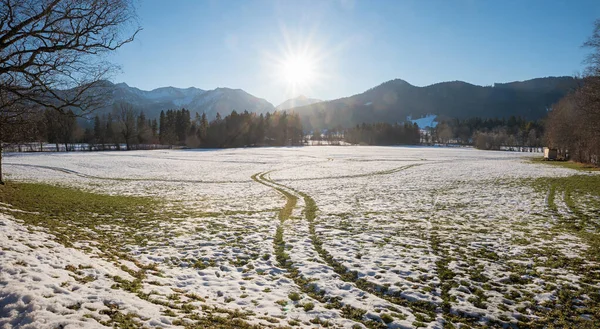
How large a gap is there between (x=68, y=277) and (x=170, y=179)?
90.9 ft

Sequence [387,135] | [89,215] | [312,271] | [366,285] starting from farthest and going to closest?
[387,135]
[89,215]
[312,271]
[366,285]

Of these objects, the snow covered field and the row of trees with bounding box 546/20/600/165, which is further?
the row of trees with bounding box 546/20/600/165

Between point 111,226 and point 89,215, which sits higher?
point 89,215

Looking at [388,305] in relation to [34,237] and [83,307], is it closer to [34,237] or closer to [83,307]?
[83,307]

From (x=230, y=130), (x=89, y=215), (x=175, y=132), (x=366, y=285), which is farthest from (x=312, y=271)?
(x=175, y=132)

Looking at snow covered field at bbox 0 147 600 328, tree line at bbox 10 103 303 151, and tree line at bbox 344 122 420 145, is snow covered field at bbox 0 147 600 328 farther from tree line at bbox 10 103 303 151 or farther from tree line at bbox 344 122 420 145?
tree line at bbox 344 122 420 145

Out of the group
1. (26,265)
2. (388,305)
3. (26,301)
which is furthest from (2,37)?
(388,305)

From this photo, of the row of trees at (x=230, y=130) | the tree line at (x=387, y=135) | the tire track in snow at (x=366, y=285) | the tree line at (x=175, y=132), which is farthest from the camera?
the tree line at (x=387, y=135)

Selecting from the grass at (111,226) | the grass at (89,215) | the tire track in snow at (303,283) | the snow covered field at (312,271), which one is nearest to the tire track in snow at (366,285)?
the snow covered field at (312,271)

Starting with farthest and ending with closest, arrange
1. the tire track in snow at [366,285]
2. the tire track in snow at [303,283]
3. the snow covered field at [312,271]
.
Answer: the tire track in snow at [366,285] → the tire track in snow at [303,283] → the snow covered field at [312,271]

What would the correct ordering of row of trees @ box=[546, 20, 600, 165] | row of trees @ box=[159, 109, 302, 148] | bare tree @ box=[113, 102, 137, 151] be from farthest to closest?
row of trees @ box=[159, 109, 302, 148] → bare tree @ box=[113, 102, 137, 151] → row of trees @ box=[546, 20, 600, 165]

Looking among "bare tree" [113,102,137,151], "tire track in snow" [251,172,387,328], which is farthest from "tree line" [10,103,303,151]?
"tire track in snow" [251,172,387,328]

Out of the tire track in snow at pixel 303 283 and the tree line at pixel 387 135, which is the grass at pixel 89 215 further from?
the tree line at pixel 387 135

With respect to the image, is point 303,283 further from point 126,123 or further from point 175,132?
point 175,132
